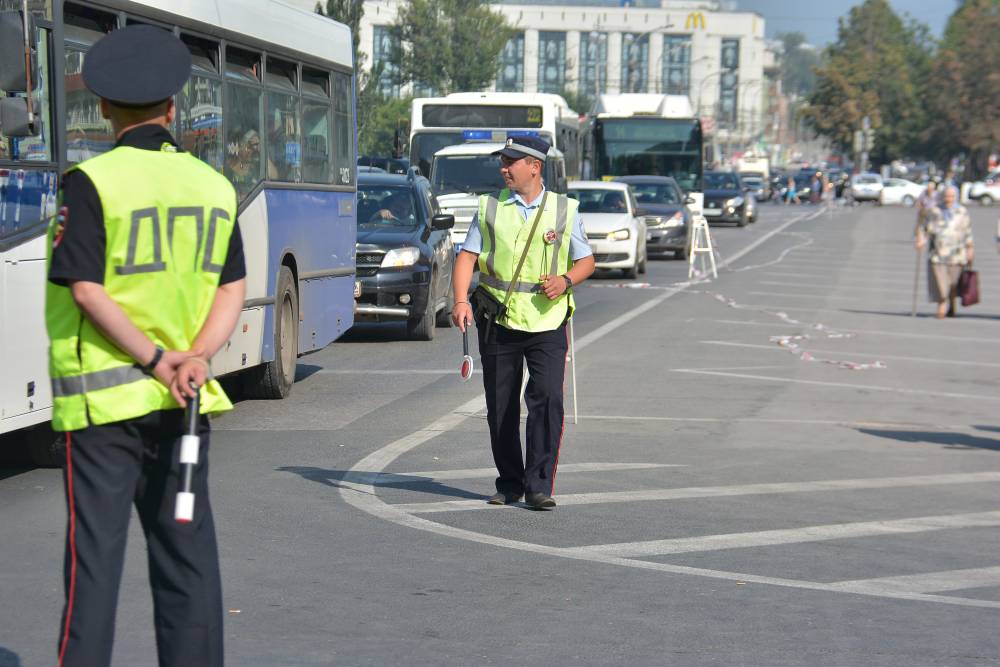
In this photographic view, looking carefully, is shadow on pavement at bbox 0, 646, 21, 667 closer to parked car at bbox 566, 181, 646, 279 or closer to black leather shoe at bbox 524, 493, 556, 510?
black leather shoe at bbox 524, 493, 556, 510

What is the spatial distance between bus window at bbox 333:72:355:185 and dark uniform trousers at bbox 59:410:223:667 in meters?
10.4

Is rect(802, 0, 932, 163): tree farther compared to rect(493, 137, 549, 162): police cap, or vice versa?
rect(802, 0, 932, 163): tree

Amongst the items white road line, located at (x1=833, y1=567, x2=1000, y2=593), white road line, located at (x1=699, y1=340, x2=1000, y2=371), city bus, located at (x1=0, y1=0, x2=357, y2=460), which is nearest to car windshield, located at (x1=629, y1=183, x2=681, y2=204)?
white road line, located at (x1=699, y1=340, x2=1000, y2=371)

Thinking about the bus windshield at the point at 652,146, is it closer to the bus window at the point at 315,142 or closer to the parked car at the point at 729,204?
the parked car at the point at 729,204

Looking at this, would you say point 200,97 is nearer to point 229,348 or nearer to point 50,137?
point 229,348

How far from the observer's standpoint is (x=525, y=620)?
6070 millimetres

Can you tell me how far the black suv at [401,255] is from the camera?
17.6 meters

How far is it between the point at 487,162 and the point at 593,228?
11.8 ft

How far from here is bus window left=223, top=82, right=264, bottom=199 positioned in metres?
11.6

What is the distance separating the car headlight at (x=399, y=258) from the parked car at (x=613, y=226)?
1073cm

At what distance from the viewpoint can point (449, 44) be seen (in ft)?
261

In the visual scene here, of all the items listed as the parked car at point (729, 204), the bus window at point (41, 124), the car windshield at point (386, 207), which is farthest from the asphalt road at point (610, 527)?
the parked car at point (729, 204)

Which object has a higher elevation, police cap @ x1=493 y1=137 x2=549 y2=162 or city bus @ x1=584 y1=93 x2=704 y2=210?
police cap @ x1=493 y1=137 x2=549 y2=162

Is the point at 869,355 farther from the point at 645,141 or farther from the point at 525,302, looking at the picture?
the point at 645,141
